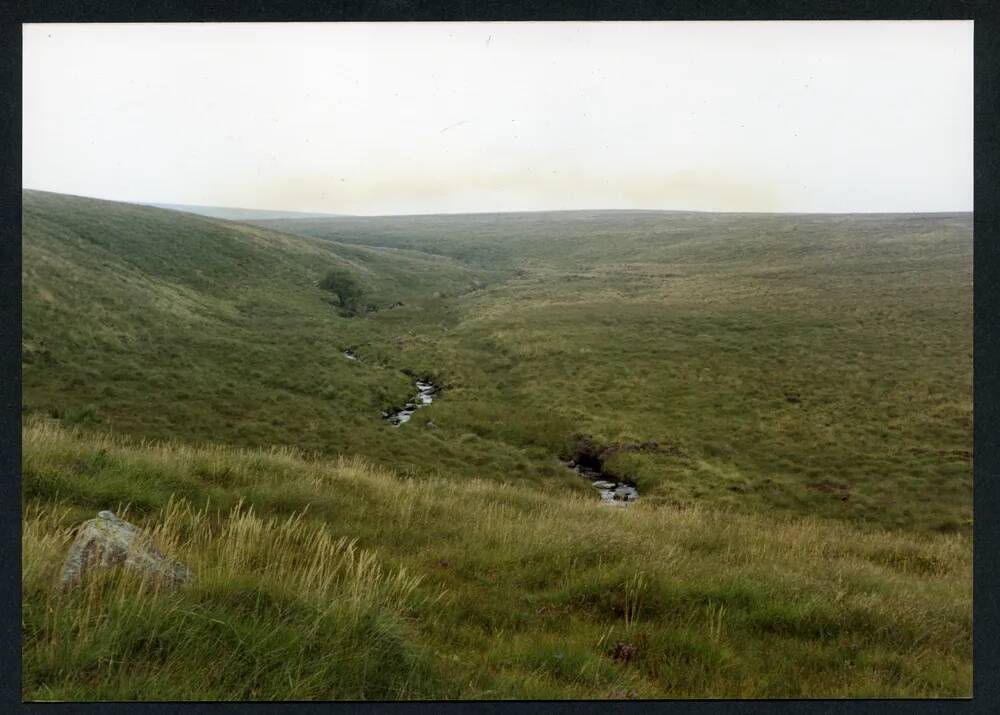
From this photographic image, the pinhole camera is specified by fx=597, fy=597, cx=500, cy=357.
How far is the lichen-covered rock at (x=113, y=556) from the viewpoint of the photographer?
14.0ft

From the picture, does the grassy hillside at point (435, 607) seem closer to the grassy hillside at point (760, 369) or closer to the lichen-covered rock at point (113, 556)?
the lichen-covered rock at point (113, 556)

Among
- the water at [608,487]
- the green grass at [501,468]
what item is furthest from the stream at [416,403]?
the water at [608,487]

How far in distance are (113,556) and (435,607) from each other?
239 cm

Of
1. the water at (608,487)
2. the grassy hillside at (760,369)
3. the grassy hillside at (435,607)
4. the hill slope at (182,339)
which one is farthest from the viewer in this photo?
the grassy hillside at (760,369)

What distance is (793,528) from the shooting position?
8328 millimetres

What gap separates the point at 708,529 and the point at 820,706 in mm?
2667

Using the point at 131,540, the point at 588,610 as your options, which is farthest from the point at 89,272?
the point at 588,610

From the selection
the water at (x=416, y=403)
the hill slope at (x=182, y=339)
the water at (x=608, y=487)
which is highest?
the hill slope at (x=182, y=339)

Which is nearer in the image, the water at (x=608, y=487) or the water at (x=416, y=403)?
the water at (x=608, y=487)

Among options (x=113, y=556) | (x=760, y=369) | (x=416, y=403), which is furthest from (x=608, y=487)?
(x=760, y=369)

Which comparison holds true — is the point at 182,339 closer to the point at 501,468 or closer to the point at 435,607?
the point at 501,468

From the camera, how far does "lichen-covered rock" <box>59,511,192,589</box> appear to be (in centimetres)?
426

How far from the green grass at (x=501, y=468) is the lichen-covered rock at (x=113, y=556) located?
0.65ft

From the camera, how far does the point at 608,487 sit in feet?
49.8
